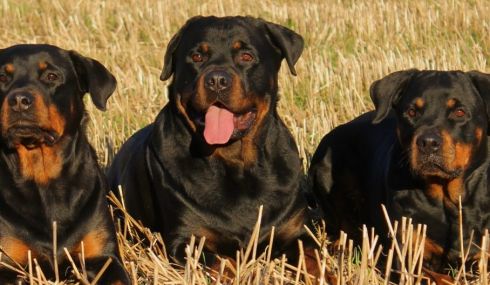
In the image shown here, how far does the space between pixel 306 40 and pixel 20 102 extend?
286 inches

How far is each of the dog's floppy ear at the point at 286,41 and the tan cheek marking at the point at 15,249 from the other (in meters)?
2.20

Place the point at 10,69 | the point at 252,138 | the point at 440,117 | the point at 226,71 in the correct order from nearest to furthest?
1. the point at 10,69
2. the point at 440,117
3. the point at 226,71
4. the point at 252,138

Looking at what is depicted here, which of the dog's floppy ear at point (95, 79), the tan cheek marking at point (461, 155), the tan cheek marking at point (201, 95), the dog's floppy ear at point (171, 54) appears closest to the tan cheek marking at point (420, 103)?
the tan cheek marking at point (461, 155)

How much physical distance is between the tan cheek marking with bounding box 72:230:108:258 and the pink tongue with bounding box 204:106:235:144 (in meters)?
0.93

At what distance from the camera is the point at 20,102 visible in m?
6.39

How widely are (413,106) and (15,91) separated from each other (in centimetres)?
248

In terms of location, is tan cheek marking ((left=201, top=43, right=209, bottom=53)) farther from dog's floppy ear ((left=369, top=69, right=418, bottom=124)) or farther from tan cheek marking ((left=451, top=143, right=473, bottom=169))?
tan cheek marking ((left=451, top=143, right=473, bottom=169))

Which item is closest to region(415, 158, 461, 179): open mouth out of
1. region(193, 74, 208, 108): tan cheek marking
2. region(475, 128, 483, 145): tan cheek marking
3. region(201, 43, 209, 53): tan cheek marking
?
region(475, 128, 483, 145): tan cheek marking

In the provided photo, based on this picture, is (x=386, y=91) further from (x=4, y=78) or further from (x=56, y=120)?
(x=4, y=78)

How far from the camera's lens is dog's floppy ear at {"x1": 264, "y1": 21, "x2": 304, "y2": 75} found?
295 inches

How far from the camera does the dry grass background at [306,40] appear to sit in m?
10.4

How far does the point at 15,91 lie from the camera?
6.47 meters

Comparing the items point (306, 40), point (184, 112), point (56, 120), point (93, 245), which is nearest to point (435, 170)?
point (184, 112)

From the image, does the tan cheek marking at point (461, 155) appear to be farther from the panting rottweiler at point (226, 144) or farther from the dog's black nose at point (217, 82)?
the dog's black nose at point (217, 82)
